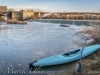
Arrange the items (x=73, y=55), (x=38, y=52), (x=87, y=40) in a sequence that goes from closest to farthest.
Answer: (x=73, y=55) < (x=38, y=52) < (x=87, y=40)

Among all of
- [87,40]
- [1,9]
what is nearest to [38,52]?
[87,40]

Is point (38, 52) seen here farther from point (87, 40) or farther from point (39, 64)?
point (87, 40)

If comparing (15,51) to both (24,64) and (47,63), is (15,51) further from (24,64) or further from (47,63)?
(47,63)

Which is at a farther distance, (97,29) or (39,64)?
(97,29)

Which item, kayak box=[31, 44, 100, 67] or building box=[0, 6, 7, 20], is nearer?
kayak box=[31, 44, 100, 67]

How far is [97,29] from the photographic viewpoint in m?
12.8

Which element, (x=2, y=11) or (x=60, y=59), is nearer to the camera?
(x=60, y=59)

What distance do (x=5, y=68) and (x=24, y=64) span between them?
3.16 ft

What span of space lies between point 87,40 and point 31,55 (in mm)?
6166

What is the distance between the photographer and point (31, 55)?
10.8m

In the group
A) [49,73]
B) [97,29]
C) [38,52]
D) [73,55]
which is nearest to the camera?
[49,73]

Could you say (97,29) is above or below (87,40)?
above

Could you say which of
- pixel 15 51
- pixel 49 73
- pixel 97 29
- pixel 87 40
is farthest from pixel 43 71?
pixel 87 40

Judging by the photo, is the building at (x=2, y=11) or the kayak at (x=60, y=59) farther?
the building at (x=2, y=11)
